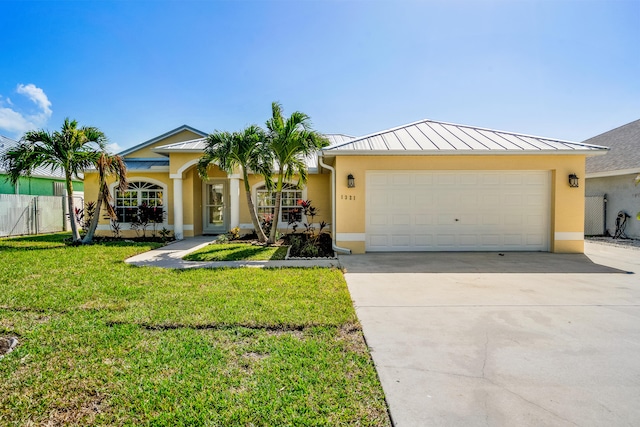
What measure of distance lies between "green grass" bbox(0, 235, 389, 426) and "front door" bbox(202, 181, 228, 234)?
8966 millimetres

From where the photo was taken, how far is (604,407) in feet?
8.44

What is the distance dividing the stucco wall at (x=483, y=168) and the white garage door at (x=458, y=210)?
27 cm

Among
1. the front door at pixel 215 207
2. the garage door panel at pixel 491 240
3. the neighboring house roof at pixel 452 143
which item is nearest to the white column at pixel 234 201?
the front door at pixel 215 207

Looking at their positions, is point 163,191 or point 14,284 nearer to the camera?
point 14,284

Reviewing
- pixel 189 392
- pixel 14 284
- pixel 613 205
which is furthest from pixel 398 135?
pixel 613 205

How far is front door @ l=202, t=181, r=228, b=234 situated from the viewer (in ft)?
50.0

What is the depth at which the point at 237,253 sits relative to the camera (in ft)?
31.2

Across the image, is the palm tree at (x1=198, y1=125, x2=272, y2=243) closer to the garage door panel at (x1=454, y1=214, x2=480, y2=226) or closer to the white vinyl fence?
the garage door panel at (x1=454, y1=214, x2=480, y2=226)

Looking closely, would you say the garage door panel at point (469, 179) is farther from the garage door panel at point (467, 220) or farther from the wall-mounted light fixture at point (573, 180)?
the wall-mounted light fixture at point (573, 180)

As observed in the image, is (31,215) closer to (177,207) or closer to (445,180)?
(177,207)

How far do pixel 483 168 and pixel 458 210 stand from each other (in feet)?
4.92

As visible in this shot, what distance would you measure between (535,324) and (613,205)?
14.6 meters

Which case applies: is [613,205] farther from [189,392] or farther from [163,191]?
[163,191]

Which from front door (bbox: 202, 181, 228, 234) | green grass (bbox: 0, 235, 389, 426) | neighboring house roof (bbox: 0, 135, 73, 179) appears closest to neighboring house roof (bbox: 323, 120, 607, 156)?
green grass (bbox: 0, 235, 389, 426)
